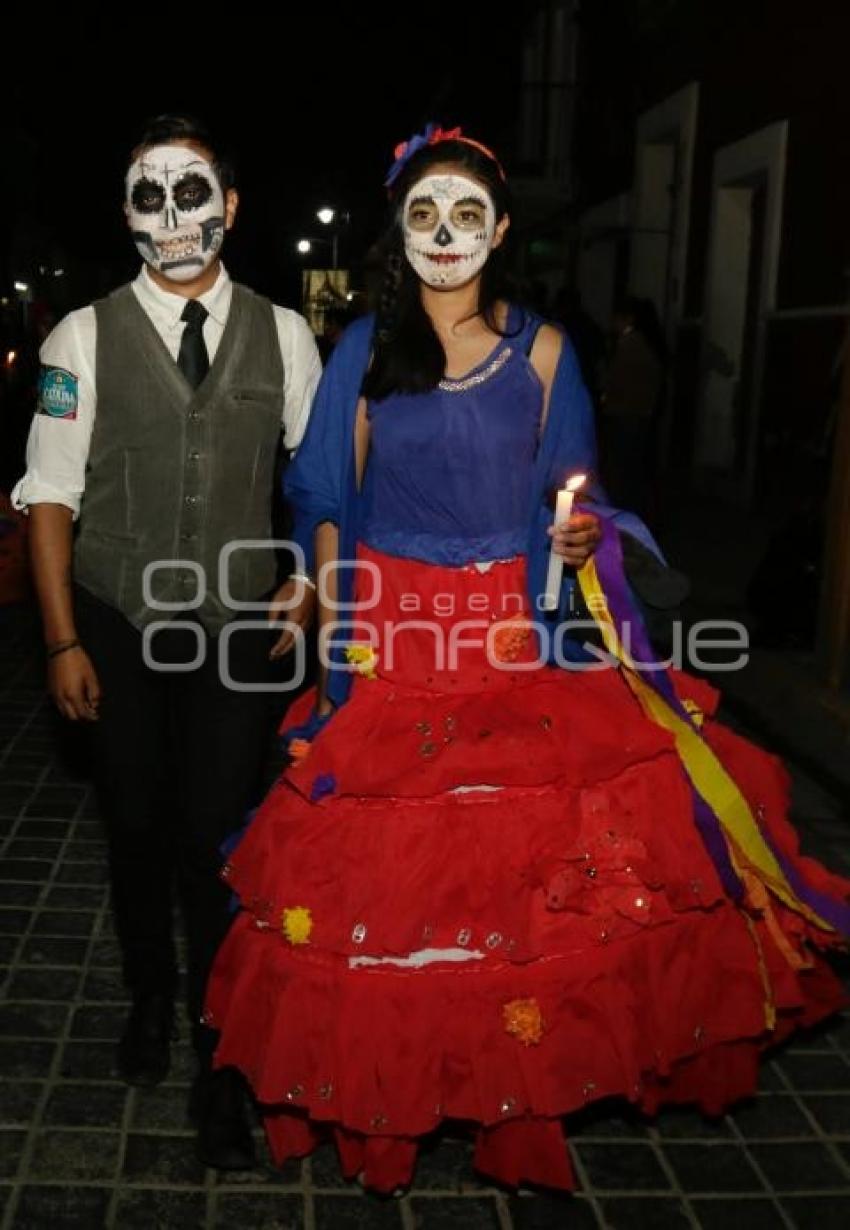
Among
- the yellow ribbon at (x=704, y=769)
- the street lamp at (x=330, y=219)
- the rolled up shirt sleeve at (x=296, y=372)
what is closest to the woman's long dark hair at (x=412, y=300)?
the rolled up shirt sleeve at (x=296, y=372)

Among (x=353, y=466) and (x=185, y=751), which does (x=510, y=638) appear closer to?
(x=353, y=466)

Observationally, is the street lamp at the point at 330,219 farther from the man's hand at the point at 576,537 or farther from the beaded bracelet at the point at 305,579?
the man's hand at the point at 576,537

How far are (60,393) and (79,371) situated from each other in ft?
0.22

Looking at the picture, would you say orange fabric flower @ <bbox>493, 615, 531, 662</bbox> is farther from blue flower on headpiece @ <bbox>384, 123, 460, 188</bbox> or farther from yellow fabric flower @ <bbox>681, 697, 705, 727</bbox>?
blue flower on headpiece @ <bbox>384, 123, 460, 188</bbox>

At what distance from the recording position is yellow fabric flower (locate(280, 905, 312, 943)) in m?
3.01

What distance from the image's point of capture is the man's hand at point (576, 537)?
3078mm

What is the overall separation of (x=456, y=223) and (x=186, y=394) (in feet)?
2.41

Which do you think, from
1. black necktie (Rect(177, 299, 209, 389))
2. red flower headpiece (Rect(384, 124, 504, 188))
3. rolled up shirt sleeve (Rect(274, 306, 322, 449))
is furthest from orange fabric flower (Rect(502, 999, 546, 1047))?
red flower headpiece (Rect(384, 124, 504, 188))

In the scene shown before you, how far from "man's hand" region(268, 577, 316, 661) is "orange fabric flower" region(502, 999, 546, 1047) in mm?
1042

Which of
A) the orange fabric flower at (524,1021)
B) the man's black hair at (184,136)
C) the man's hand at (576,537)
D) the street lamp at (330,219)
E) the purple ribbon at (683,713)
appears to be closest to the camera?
the orange fabric flower at (524,1021)

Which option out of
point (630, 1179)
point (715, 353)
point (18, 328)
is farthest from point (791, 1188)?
point (18, 328)

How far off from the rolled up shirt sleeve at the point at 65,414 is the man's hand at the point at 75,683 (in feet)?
1.18

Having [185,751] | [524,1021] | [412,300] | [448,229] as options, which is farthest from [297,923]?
[448,229]

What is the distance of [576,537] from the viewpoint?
3092 millimetres
